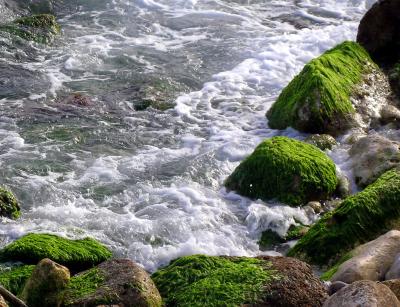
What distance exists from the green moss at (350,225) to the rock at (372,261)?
0.68m

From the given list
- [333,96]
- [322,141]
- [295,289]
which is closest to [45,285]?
[295,289]

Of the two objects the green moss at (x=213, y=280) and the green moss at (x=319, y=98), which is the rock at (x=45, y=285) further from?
the green moss at (x=319, y=98)

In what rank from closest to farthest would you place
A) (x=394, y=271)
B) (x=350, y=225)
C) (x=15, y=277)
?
1. (x=394, y=271)
2. (x=15, y=277)
3. (x=350, y=225)

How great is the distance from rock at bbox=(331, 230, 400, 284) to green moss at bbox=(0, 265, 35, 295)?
9.34ft

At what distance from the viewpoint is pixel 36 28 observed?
1338 cm

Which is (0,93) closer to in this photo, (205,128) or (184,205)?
(205,128)

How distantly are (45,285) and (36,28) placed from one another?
345 inches

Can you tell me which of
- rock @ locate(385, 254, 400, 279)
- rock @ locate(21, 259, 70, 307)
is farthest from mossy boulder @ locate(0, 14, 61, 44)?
rock @ locate(385, 254, 400, 279)

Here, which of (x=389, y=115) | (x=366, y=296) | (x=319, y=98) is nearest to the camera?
(x=366, y=296)

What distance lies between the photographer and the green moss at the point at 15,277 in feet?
20.2

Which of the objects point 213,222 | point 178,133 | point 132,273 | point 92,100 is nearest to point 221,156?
point 178,133

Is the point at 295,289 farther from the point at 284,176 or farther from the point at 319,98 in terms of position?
the point at 319,98

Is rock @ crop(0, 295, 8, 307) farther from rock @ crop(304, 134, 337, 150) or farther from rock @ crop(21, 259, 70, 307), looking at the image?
rock @ crop(304, 134, 337, 150)

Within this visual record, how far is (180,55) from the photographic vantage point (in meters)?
12.9
